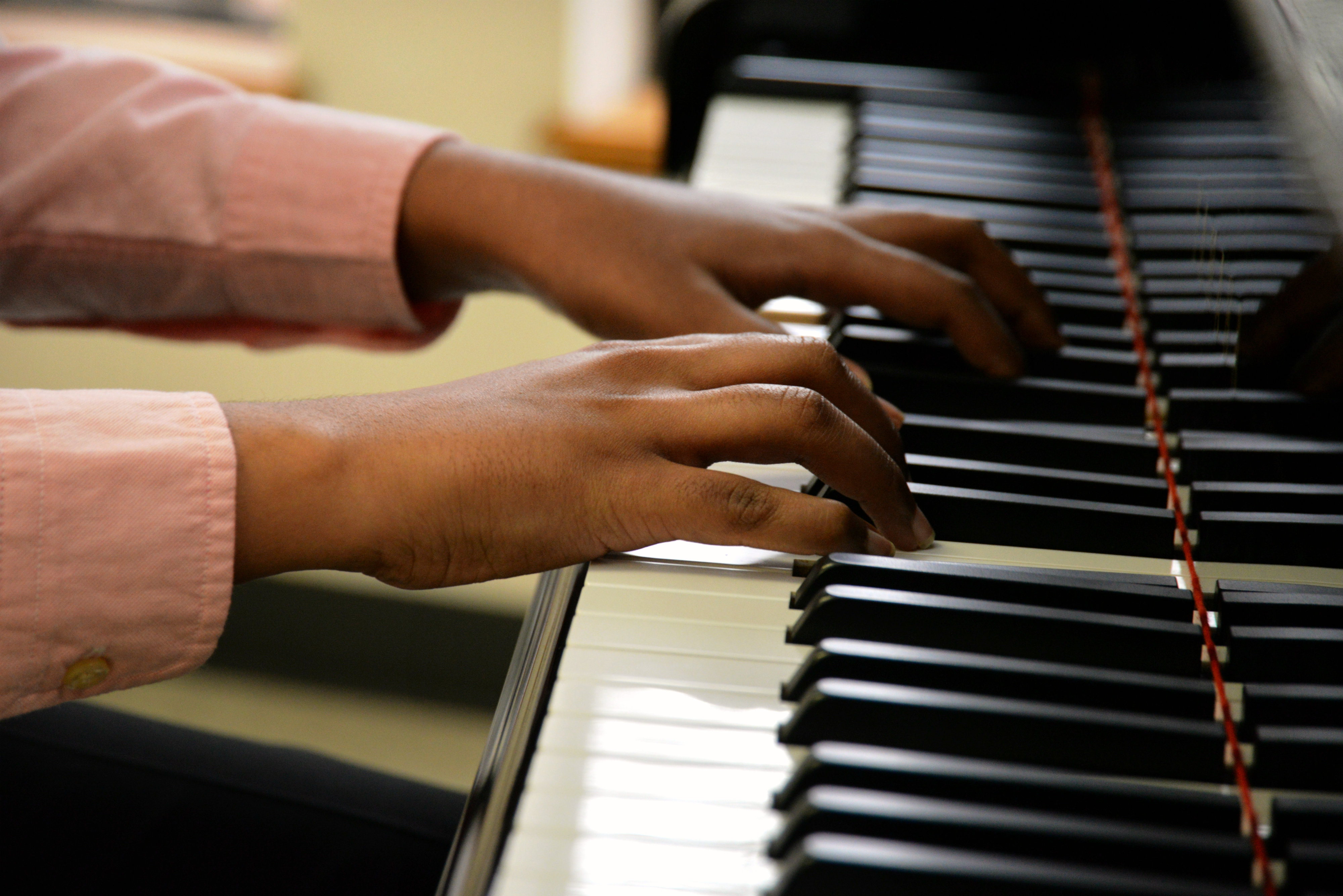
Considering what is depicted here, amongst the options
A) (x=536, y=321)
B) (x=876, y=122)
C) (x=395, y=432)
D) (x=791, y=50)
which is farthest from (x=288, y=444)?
(x=536, y=321)

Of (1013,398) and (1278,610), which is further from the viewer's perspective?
(1013,398)

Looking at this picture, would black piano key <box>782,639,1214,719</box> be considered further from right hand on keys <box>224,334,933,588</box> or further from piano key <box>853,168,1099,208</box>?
piano key <box>853,168,1099,208</box>

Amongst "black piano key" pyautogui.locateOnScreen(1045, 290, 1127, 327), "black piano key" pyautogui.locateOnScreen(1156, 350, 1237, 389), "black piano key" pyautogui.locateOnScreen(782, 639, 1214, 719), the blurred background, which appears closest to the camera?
"black piano key" pyautogui.locateOnScreen(782, 639, 1214, 719)

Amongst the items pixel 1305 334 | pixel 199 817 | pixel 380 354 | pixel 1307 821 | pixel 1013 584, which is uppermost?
pixel 380 354

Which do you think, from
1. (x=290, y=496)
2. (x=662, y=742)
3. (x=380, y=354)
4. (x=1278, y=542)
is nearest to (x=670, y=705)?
(x=662, y=742)

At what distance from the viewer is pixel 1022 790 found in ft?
1.66

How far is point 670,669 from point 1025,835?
0.20 m

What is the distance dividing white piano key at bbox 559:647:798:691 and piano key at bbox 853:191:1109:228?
530 mm

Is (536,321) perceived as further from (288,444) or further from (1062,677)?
(1062,677)

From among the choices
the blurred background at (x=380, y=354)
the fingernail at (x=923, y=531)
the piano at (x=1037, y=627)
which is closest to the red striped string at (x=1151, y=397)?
the piano at (x=1037, y=627)

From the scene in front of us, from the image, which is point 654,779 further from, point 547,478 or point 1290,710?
point 1290,710

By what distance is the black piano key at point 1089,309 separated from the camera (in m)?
0.92

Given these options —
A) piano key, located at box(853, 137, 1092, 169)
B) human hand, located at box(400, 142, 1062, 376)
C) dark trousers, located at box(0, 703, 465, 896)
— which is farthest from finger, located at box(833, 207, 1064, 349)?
dark trousers, located at box(0, 703, 465, 896)

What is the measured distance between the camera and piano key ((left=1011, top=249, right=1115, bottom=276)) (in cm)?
97
